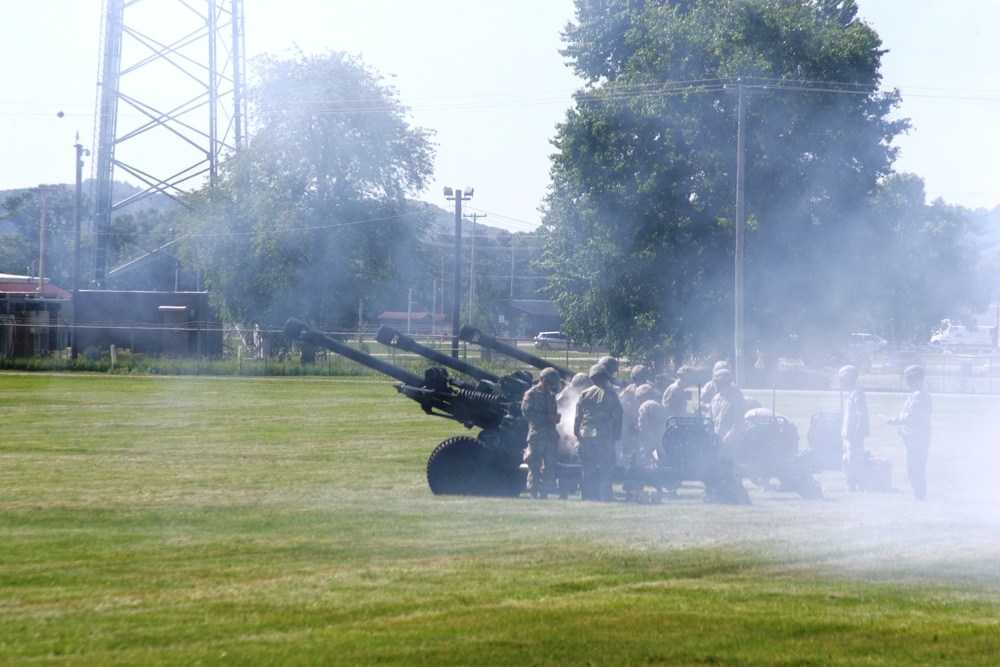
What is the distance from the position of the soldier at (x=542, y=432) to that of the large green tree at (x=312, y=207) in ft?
153

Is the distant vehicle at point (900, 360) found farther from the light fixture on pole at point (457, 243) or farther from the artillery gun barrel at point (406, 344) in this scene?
the artillery gun barrel at point (406, 344)

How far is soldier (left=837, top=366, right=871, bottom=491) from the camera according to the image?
16.0 meters

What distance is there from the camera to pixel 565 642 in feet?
24.7

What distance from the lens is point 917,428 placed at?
595 inches

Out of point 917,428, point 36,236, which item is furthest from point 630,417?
point 36,236

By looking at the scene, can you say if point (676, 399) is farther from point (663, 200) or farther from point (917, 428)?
point (663, 200)

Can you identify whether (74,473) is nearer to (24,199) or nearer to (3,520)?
(3,520)

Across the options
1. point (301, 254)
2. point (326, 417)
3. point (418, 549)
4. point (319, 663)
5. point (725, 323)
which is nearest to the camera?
point (319, 663)

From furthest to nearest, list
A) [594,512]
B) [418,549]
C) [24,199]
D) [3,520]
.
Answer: [24,199]
[594,512]
[3,520]
[418,549]

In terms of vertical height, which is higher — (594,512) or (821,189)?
(821,189)

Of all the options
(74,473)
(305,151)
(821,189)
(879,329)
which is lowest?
(74,473)

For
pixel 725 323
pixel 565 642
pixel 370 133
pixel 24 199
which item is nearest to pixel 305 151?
pixel 370 133

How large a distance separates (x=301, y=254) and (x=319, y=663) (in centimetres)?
5491

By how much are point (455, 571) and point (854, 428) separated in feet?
26.0
